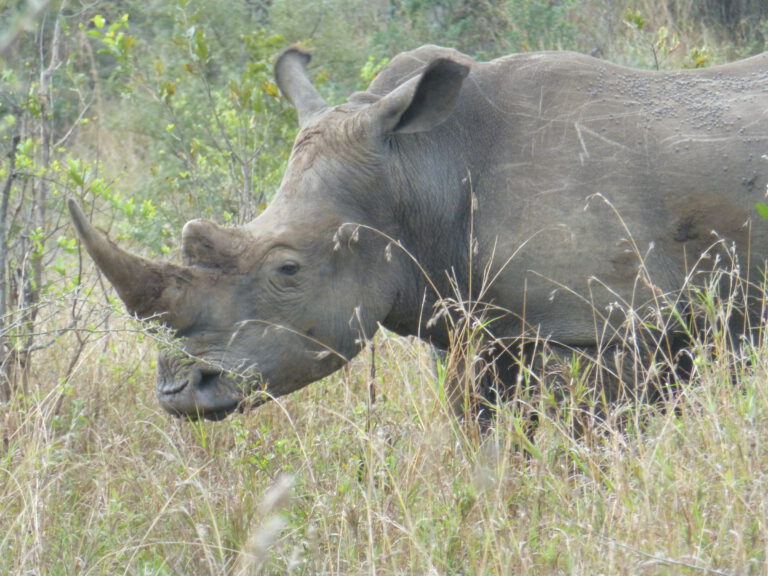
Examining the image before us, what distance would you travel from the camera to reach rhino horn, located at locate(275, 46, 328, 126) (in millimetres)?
5645

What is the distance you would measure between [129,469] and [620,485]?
7.19 feet

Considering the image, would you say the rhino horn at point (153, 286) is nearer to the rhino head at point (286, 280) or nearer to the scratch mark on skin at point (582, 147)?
the rhino head at point (286, 280)

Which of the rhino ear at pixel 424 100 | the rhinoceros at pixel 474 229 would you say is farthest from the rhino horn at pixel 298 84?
the rhino ear at pixel 424 100

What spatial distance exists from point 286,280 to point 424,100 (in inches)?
34.0

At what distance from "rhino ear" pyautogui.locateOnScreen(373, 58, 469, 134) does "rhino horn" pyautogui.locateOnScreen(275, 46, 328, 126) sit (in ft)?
1.91

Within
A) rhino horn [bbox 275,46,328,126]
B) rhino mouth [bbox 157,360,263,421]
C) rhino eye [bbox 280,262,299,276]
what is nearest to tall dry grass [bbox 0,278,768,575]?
rhino mouth [bbox 157,360,263,421]

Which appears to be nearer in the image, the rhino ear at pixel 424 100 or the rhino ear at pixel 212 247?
the rhino ear at pixel 212 247

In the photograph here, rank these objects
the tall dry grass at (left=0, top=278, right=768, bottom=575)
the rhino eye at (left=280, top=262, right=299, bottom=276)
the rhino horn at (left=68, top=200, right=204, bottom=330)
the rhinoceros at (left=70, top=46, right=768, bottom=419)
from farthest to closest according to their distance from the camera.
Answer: the rhino eye at (left=280, top=262, right=299, bottom=276) < the rhinoceros at (left=70, top=46, right=768, bottom=419) < the rhino horn at (left=68, top=200, right=204, bottom=330) < the tall dry grass at (left=0, top=278, right=768, bottom=575)

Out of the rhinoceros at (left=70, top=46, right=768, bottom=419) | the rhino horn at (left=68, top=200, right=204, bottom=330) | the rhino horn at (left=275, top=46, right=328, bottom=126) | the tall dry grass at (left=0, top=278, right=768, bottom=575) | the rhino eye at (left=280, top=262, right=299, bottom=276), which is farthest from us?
the rhino horn at (left=275, top=46, right=328, bottom=126)

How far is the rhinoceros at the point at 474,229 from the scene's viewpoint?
4773mm

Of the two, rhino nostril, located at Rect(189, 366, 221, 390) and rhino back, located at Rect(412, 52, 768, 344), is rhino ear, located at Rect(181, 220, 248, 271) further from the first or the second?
rhino back, located at Rect(412, 52, 768, 344)

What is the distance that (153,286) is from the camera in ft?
15.4

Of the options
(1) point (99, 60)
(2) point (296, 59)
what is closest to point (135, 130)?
(1) point (99, 60)

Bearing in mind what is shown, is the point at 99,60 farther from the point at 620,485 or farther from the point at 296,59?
the point at 620,485
